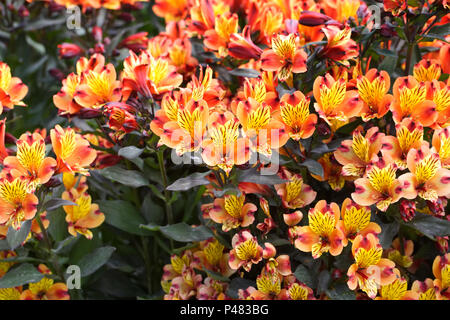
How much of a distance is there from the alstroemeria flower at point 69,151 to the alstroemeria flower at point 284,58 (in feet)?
1.26

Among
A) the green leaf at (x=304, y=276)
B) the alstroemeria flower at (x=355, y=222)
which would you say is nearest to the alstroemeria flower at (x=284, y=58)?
the alstroemeria flower at (x=355, y=222)

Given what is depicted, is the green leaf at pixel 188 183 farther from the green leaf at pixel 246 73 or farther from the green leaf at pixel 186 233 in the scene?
the green leaf at pixel 246 73

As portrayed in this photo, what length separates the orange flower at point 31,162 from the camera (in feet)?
3.12

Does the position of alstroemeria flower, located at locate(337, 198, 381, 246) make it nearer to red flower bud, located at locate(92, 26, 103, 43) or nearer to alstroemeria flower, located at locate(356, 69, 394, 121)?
alstroemeria flower, located at locate(356, 69, 394, 121)

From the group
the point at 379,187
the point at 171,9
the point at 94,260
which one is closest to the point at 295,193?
the point at 379,187

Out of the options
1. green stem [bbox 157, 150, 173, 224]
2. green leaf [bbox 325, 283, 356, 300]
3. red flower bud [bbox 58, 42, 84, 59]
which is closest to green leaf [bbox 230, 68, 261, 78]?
green stem [bbox 157, 150, 173, 224]

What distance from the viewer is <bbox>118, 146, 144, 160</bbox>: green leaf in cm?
102

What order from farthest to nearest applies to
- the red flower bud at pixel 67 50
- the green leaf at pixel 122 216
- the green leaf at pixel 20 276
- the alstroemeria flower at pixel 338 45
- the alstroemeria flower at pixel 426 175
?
the red flower bud at pixel 67 50, the green leaf at pixel 122 216, the green leaf at pixel 20 276, the alstroemeria flower at pixel 338 45, the alstroemeria flower at pixel 426 175

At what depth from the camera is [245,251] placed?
100 centimetres

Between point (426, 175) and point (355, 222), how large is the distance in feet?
0.49

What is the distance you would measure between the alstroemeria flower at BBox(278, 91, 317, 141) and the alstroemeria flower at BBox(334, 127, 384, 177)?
83 mm

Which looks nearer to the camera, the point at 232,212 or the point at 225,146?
the point at 225,146

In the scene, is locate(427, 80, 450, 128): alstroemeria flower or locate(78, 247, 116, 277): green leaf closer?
locate(427, 80, 450, 128): alstroemeria flower

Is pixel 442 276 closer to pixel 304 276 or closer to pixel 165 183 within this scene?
pixel 304 276
